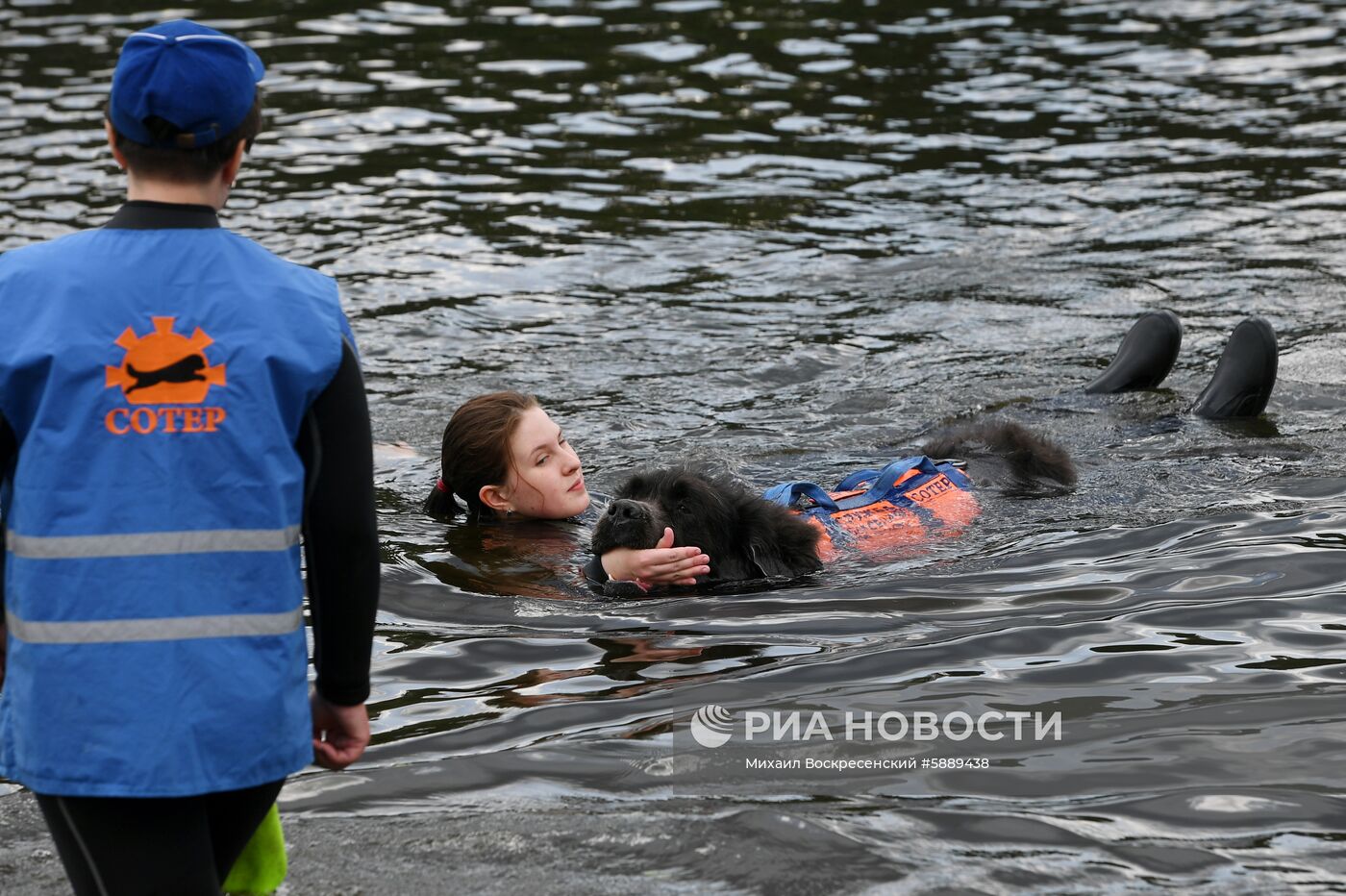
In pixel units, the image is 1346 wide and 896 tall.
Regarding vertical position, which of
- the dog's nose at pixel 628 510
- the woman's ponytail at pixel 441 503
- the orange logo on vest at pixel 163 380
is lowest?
the woman's ponytail at pixel 441 503

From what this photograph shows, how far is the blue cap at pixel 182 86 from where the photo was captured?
284 centimetres

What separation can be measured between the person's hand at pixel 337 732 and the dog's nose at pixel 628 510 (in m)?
2.87

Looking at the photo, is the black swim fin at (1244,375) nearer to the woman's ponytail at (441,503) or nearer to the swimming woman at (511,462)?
the swimming woman at (511,462)

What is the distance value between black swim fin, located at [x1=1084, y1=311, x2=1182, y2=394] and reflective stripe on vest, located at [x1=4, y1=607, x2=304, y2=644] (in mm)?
6855

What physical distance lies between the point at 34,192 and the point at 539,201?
4.51 m

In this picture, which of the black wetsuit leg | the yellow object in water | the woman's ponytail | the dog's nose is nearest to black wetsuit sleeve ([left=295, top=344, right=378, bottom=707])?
the black wetsuit leg

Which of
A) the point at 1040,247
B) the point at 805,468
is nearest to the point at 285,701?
the point at 805,468

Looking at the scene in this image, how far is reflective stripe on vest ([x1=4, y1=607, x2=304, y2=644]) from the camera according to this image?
2.79 m

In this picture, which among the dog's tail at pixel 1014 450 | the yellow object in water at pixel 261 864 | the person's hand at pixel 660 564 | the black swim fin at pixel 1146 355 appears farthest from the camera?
the black swim fin at pixel 1146 355

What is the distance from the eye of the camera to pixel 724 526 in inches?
248

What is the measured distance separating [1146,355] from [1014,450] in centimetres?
177

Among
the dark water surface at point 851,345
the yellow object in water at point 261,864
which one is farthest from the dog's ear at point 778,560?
the yellow object in water at point 261,864

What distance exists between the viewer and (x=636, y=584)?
623cm

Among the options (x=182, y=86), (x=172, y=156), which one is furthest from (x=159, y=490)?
(x=182, y=86)
